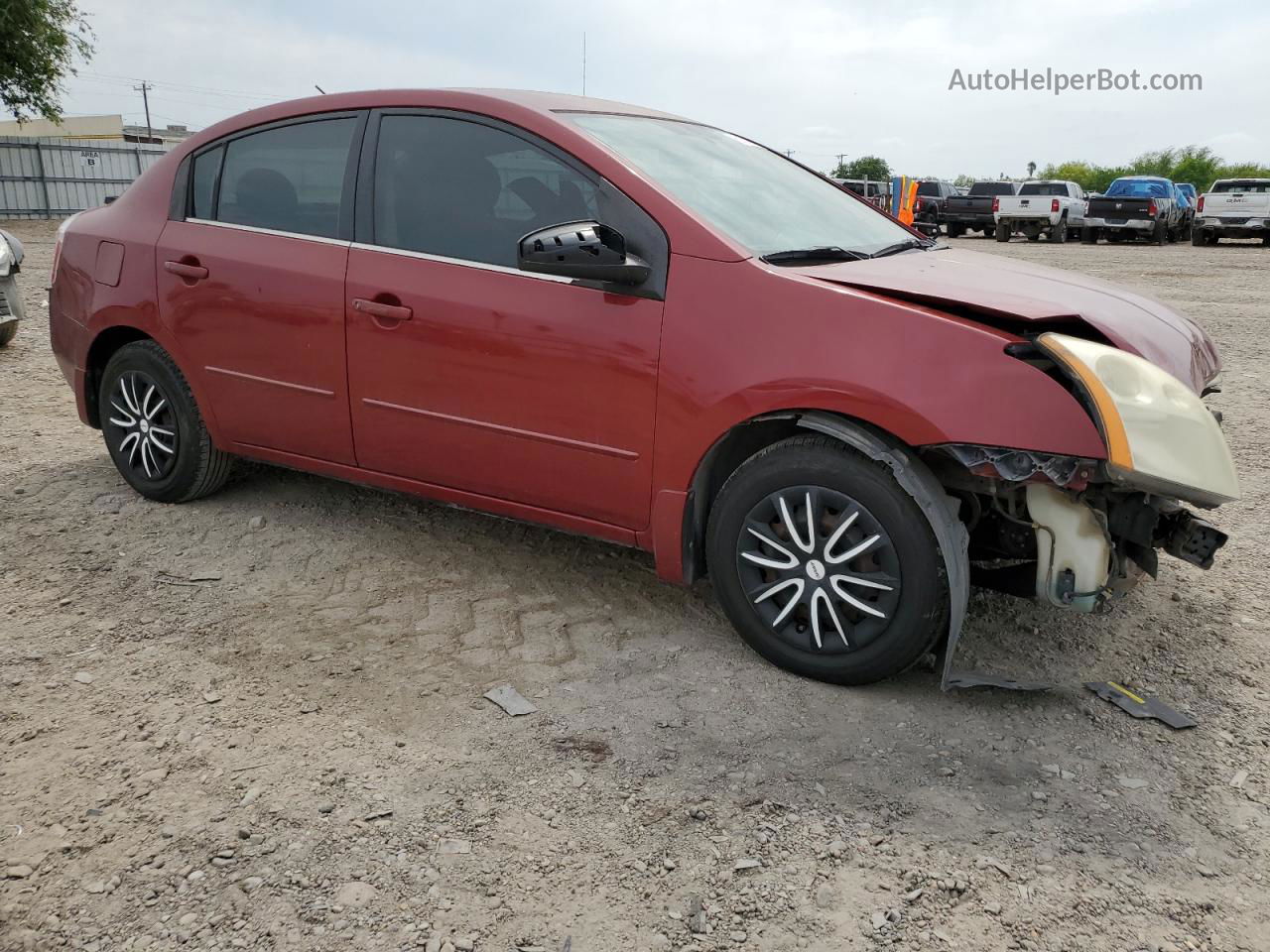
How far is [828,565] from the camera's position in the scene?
3.10 m

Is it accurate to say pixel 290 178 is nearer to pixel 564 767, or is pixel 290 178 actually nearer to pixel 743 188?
pixel 743 188

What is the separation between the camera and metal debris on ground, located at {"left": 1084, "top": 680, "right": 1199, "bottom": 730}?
3074 millimetres

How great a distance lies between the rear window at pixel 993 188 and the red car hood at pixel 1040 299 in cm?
2991

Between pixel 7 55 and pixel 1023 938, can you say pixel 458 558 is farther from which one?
pixel 7 55

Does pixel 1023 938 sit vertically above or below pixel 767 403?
below

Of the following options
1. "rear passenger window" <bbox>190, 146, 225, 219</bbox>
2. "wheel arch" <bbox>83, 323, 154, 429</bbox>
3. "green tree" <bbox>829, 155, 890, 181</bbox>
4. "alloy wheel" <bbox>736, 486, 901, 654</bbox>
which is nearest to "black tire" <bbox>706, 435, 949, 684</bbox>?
"alloy wheel" <bbox>736, 486, 901, 654</bbox>

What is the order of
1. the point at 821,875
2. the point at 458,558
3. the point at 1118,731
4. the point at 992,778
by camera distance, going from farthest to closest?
1. the point at 458,558
2. the point at 1118,731
3. the point at 992,778
4. the point at 821,875

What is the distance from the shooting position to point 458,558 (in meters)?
4.23

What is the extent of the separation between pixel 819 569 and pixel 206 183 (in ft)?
10.2

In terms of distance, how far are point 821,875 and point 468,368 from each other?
2.03m

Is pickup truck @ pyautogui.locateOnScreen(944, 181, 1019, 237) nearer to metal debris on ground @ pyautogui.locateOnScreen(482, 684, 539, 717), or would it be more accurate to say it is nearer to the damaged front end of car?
the damaged front end of car

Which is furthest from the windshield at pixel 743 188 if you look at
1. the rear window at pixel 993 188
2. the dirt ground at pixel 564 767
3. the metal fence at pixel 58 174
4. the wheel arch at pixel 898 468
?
the rear window at pixel 993 188

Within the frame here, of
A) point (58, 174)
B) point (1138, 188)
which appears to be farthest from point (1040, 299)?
point (58, 174)

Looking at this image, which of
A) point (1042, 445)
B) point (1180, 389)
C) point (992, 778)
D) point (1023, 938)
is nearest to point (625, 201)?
point (1042, 445)
